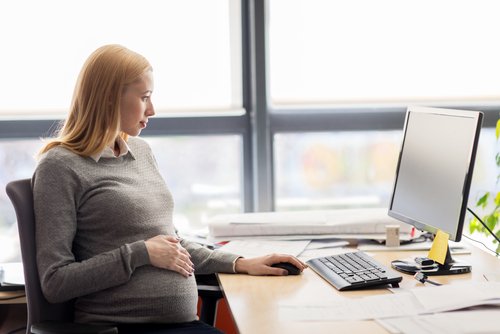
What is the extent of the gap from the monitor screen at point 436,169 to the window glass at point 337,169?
101 cm

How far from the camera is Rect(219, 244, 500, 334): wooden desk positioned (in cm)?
161

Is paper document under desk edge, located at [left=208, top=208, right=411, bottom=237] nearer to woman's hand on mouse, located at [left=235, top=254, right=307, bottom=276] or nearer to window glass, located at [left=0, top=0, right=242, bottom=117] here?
woman's hand on mouse, located at [left=235, top=254, right=307, bottom=276]

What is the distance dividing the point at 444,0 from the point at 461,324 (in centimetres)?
213

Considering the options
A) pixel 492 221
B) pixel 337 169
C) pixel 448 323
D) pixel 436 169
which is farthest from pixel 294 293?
pixel 337 169

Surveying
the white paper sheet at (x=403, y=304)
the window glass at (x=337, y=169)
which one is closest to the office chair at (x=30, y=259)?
the white paper sheet at (x=403, y=304)

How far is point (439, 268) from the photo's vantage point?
212 cm

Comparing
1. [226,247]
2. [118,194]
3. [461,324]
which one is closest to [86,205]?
[118,194]

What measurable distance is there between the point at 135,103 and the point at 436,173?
874mm

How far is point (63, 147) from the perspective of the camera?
2014 millimetres

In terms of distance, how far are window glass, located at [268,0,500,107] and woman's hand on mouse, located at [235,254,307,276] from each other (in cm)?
126

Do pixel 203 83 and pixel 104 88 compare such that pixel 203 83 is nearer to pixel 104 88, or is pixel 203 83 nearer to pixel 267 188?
→ pixel 267 188

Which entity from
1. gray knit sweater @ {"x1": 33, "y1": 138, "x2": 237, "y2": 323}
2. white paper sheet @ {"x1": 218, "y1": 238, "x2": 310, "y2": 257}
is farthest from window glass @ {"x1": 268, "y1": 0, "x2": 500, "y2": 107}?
gray knit sweater @ {"x1": 33, "y1": 138, "x2": 237, "y2": 323}

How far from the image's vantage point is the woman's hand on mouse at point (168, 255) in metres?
1.96

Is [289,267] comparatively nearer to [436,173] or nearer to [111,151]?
[436,173]
